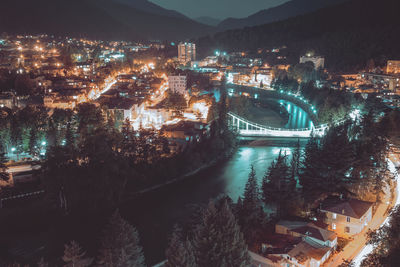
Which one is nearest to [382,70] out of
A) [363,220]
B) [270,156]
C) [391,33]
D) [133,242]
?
[391,33]

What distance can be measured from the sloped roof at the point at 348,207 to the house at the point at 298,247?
540 millimetres

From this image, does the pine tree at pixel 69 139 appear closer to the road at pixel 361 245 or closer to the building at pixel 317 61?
the road at pixel 361 245

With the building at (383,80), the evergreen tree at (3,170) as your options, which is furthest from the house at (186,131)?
the building at (383,80)

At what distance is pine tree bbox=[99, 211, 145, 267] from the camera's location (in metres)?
4.17

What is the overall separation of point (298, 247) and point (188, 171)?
451 centimetres

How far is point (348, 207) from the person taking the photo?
539 centimetres

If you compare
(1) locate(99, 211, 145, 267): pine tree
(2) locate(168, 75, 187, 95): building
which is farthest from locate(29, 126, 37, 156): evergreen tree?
(2) locate(168, 75, 187, 95): building

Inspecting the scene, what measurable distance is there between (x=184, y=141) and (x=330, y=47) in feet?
58.6

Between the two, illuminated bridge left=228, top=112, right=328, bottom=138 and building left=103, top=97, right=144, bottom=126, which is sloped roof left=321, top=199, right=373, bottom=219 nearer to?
illuminated bridge left=228, top=112, right=328, bottom=138

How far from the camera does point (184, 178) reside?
8.55m

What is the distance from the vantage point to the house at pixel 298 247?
14.4ft

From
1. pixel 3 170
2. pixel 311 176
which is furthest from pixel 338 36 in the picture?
pixel 3 170

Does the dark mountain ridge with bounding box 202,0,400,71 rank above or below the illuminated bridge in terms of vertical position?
above

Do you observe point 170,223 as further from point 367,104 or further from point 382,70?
point 382,70
